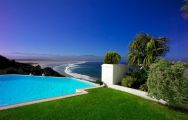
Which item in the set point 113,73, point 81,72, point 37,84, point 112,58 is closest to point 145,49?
point 112,58

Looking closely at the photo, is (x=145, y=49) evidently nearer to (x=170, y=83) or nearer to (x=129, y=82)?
(x=129, y=82)

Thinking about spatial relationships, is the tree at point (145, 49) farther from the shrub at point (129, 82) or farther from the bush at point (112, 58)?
the shrub at point (129, 82)

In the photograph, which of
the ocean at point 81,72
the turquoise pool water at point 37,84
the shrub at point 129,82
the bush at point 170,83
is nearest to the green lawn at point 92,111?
the bush at point 170,83

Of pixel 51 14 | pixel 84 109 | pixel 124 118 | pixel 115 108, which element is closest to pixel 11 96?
pixel 84 109

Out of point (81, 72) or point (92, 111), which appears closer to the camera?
point (92, 111)

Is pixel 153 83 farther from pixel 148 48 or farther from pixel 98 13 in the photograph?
pixel 98 13

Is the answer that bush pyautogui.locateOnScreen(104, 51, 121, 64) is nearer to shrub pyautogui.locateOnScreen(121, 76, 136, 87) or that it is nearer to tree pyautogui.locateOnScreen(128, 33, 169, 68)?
tree pyautogui.locateOnScreen(128, 33, 169, 68)

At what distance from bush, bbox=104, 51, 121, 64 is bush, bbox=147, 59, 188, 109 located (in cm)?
461

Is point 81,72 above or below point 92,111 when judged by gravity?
below

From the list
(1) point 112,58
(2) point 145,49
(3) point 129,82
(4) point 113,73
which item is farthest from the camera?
A: (2) point 145,49

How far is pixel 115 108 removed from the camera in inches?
228

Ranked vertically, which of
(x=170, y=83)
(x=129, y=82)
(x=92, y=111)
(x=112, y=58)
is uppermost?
(x=112, y=58)

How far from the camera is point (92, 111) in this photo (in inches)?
211

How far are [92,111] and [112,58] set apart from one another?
612cm
